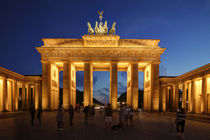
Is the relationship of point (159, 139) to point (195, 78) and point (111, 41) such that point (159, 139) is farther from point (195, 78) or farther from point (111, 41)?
point (111, 41)

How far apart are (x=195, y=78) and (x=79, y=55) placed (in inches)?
867

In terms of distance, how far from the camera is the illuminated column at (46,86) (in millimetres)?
33312

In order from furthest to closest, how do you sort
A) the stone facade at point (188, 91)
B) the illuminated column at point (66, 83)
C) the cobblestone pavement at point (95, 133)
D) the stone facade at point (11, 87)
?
1. the illuminated column at point (66, 83)
2. the stone facade at point (11, 87)
3. the stone facade at point (188, 91)
4. the cobblestone pavement at point (95, 133)

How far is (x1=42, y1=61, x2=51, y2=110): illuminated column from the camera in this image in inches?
1312

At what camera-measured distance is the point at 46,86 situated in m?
33.7

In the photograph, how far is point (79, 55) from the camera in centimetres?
3438

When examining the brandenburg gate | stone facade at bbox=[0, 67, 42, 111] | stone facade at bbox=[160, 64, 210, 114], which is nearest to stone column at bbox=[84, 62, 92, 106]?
the brandenburg gate

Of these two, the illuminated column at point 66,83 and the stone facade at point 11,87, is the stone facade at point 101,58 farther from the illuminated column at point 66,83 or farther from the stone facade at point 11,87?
the stone facade at point 11,87

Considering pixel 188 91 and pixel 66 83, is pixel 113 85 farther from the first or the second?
pixel 188 91

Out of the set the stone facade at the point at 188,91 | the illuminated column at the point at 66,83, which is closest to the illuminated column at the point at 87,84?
the illuminated column at the point at 66,83

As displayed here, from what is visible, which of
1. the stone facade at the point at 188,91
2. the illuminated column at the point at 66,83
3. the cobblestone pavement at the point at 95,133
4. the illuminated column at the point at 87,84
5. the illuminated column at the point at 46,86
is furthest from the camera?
the illuminated column at the point at 66,83

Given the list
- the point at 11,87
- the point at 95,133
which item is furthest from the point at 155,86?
the point at 11,87

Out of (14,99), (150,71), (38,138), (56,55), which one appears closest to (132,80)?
(150,71)

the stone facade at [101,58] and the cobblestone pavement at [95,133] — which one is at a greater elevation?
the stone facade at [101,58]
